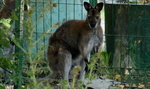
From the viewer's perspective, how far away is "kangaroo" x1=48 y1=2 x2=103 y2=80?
8695 mm

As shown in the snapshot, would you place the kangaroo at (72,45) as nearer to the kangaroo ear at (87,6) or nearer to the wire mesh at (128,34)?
the kangaroo ear at (87,6)

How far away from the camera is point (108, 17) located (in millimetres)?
9625

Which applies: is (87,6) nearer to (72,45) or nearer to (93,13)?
(93,13)

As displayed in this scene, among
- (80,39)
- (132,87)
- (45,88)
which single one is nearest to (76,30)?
(80,39)

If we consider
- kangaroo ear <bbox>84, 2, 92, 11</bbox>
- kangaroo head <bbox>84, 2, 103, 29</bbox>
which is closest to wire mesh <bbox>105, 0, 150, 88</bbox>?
kangaroo head <bbox>84, 2, 103, 29</bbox>

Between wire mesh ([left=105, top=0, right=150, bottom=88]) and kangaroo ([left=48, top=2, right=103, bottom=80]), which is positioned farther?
wire mesh ([left=105, top=0, right=150, bottom=88])

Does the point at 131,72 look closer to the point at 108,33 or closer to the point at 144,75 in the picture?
the point at 144,75

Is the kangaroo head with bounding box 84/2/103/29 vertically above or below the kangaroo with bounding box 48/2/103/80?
above

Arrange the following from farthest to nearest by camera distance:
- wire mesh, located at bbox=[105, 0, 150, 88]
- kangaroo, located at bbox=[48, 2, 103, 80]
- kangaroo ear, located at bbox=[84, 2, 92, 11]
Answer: wire mesh, located at bbox=[105, 0, 150, 88] → kangaroo, located at bbox=[48, 2, 103, 80] → kangaroo ear, located at bbox=[84, 2, 92, 11]

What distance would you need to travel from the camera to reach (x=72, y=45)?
8828 mm

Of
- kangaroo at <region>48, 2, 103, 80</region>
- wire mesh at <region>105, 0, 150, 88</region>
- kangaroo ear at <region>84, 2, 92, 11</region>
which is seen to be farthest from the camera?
wire mesh at <region>105, 0, 150, 88</region>

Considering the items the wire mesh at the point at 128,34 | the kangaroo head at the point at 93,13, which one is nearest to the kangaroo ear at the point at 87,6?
the kangaroo head at the point at 93,13

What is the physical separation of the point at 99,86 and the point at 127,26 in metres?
1.51

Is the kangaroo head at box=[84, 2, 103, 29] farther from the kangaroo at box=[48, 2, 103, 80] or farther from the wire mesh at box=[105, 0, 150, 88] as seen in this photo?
the wire mesh at box=[105, 0, 150, 88]
